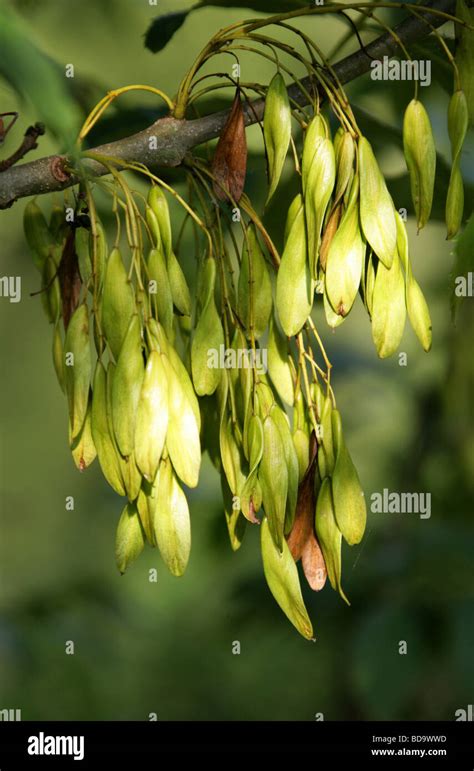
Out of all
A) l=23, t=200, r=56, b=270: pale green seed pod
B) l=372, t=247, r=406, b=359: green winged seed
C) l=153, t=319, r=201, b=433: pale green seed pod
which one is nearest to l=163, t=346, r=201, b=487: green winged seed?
l=153, t=319, r=201, b=433: pale green seed pod

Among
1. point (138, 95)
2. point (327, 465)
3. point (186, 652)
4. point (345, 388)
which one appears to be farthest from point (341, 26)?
point (186, 652)

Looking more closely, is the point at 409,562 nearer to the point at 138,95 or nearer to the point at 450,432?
the point at 450,432

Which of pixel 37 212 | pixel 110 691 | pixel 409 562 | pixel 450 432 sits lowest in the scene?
pixel 110 691

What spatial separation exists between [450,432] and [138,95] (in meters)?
0.45

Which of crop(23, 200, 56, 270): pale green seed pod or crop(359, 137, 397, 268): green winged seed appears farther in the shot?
crop(23, 200, 56, 270): pale green seed pod

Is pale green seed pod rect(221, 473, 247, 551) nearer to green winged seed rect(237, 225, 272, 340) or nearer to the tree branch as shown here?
green winged seed rect(237, 225, 272, 340)

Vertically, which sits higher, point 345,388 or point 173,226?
point 173,226

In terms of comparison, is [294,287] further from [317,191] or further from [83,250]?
[83,250]

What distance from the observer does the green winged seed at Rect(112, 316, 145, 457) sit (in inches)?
19.4

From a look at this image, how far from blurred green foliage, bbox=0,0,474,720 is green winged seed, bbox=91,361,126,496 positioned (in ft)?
1.06

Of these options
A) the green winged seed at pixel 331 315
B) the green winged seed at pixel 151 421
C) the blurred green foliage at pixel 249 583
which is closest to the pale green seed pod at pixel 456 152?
the green winged seed at pixel 331 315

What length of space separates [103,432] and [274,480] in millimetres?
112

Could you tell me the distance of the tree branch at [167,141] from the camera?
2.01 ft

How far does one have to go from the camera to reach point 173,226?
0.84 meters
